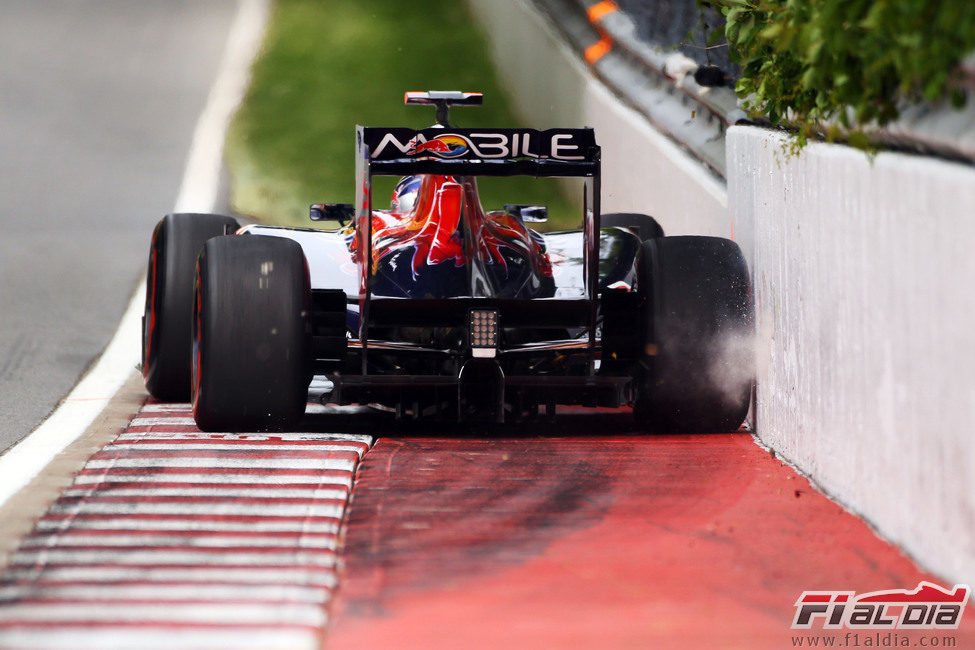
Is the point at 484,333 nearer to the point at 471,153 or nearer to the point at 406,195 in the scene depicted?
the point at 471,153

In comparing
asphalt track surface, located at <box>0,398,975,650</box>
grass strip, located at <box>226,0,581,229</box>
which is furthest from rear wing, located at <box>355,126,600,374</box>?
grass strip, located at <box>226,0,581,229</box>

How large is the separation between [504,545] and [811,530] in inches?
47.3

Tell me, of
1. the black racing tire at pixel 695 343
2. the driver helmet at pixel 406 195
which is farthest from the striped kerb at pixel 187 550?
the driver helmet at pixel 406 195

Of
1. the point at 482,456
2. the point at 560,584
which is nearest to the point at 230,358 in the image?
the point at 482,456

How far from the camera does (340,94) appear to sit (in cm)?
2150

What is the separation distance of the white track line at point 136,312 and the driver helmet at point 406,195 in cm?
207

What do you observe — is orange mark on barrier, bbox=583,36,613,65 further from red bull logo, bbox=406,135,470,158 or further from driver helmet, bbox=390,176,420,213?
red bull logo, bbox=406,135,470,158

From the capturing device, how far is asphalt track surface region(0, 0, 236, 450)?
11203mm

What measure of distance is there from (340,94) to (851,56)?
16110 mm

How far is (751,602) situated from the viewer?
190 inches

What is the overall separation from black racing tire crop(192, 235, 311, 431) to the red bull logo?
0.83 metres

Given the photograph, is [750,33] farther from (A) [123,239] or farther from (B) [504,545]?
(A) [123,239]

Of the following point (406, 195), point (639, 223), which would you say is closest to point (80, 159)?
point (639, 223)

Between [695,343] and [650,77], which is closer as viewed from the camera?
[695,343]
